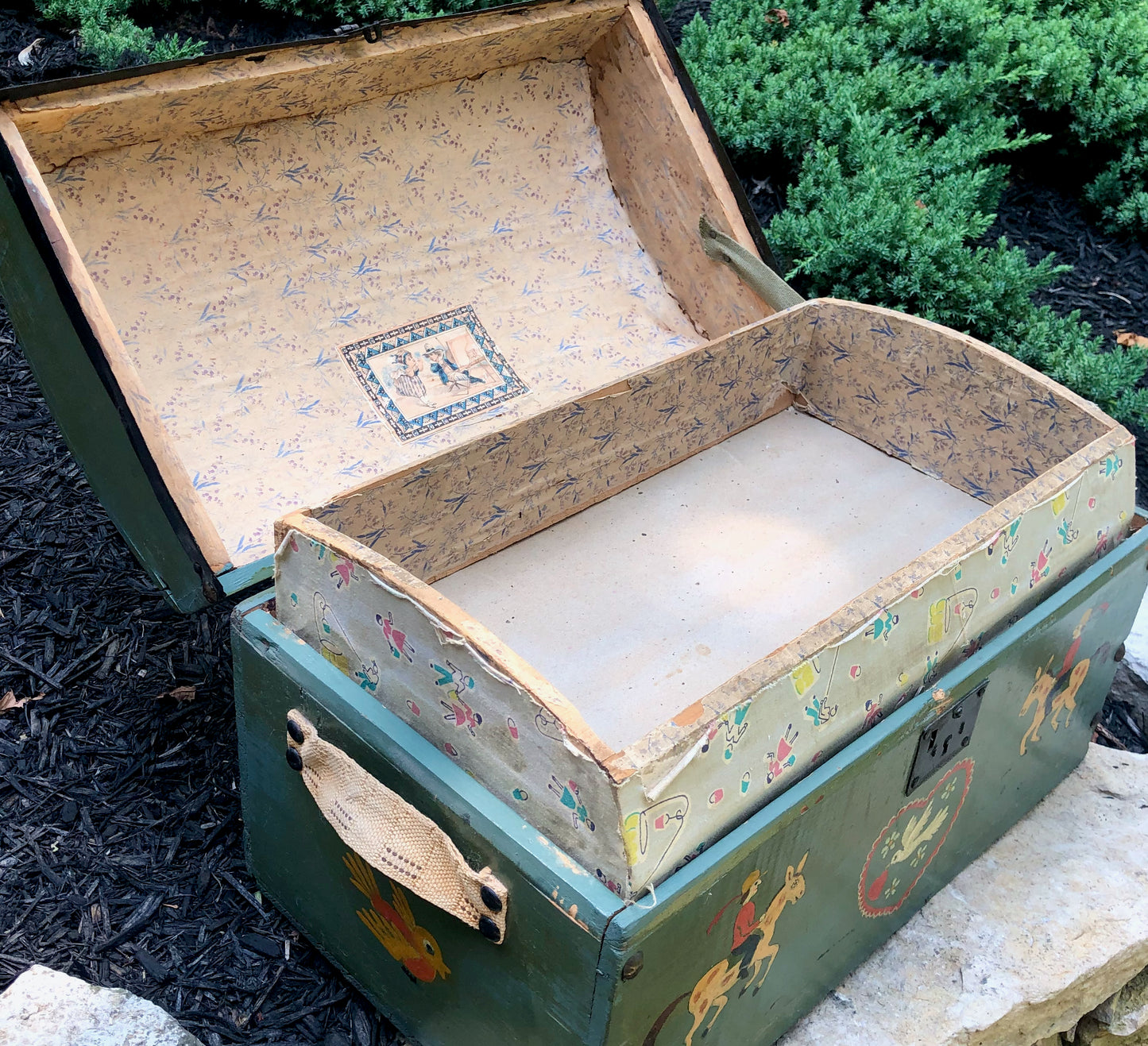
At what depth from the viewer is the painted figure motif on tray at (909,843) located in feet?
6.20

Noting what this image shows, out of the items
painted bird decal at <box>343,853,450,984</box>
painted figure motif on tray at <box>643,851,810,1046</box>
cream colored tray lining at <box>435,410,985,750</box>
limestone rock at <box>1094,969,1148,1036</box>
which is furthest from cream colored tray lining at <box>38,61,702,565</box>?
limestone rock at <box>1094,969,1148,1036</box>

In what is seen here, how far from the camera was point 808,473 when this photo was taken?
2674mm

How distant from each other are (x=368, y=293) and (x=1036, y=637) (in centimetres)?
155

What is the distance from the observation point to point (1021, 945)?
2158 mm

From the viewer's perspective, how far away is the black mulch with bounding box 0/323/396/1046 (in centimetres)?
208

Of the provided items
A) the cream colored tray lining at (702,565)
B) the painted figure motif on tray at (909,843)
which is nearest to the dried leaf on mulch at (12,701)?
the cream colored tray lining at (702,565)

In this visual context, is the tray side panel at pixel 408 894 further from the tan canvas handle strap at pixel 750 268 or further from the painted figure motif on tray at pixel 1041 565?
the tan canvas handle strap at pixel 750 268

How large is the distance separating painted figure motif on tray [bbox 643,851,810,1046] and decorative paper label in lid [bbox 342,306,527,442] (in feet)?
4.30

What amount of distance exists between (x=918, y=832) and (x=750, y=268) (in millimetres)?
1363

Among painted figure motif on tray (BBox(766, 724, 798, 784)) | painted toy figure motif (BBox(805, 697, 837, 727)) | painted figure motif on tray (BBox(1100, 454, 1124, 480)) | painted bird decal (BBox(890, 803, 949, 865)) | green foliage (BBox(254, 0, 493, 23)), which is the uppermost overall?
green foliage (BBox(254, 0, 493, 23))

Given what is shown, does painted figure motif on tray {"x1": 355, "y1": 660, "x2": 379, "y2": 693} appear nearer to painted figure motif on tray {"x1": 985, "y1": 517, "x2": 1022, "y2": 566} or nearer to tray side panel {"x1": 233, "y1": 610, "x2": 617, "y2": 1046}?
tray side panel {"x1": 233, "y1": 610, "x2": 617, "y2": 1046}

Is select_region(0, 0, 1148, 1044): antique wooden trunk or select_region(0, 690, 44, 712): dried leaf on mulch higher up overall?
select_region(0, 0, 1148, 1044): antique wooden trunk

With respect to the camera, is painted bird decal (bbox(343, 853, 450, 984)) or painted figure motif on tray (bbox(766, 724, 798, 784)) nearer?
painted figure motif on tray (bbox(766, 724, 798, 784))

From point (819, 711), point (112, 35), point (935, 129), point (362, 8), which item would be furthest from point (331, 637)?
point (935, 129)
